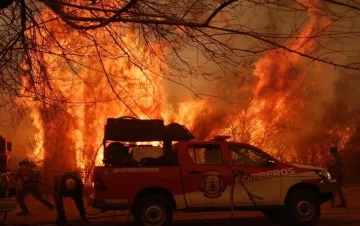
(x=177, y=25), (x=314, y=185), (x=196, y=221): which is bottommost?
(x=196, y=221)

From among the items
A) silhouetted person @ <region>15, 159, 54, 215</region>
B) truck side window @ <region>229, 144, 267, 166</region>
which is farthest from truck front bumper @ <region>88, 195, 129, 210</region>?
silhouetted person @ <region>15, 159, 54, 215</region>

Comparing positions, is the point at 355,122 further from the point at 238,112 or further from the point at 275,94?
the point at 238,112

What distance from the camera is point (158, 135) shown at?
925 cm

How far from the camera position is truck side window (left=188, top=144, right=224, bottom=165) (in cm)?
879

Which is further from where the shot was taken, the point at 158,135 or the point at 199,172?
the point at 158,135

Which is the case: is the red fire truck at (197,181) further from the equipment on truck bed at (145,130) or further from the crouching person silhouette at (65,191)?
the crouching person silhouette at (65,191)

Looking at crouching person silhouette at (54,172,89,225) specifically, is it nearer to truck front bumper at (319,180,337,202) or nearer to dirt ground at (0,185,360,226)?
dirt ground at (0,185,360,226)

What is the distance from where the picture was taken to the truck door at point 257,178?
8.66 metres

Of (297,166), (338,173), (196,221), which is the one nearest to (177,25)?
(297,166)

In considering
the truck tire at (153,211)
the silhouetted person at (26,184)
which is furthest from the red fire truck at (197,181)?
the silhouetted person at (26,184)

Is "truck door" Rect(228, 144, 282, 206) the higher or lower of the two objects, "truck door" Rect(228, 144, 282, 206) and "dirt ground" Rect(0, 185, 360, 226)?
the higher

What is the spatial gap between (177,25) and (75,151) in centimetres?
1885

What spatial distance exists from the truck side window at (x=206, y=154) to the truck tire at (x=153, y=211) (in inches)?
40.5

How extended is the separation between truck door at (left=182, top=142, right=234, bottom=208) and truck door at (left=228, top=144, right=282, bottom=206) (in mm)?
211
